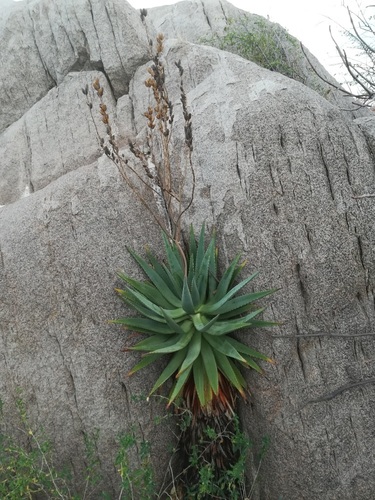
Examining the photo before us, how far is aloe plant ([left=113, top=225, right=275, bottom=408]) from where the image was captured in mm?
4348

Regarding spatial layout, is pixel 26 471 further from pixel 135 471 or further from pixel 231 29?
pixel 231 29

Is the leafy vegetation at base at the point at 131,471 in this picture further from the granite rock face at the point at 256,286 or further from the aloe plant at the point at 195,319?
the aloe plant at the point at 195,319

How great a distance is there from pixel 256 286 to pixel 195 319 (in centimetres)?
69

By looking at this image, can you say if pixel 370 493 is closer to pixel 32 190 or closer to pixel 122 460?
pixel 122 460

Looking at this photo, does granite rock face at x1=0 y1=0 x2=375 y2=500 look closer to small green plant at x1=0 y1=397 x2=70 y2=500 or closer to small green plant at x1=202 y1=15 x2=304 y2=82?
small green plant at x1=0 y1=397 x2=70 y2=500

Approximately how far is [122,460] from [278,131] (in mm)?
3295

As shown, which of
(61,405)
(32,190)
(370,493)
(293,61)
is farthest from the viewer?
(293,61)

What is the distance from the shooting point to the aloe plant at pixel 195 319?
435 cm

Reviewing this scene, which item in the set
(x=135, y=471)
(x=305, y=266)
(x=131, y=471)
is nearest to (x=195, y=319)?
(x=305, y=266)

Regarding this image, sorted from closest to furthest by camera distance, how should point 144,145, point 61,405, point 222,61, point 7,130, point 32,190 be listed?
point 61,405, point 144,145, point 222,61, point 32,190, point 7,130

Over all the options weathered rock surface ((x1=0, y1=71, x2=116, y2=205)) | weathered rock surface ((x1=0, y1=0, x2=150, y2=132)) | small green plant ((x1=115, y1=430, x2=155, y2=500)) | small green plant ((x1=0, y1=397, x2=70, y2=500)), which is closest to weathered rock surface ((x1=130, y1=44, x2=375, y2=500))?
small green plant ((x1=115, y1=430, x2=155, y2=500))

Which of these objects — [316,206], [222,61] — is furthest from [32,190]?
[316,206]

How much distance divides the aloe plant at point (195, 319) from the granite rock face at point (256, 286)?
0.26m

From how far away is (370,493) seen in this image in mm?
4512
